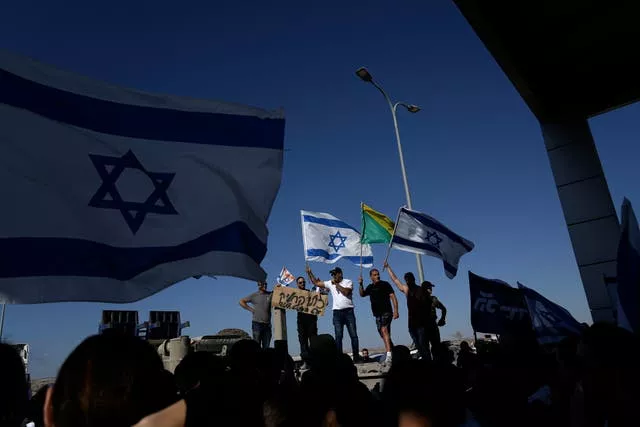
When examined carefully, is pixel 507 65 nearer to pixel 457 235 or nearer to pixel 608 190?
pixel 608 190

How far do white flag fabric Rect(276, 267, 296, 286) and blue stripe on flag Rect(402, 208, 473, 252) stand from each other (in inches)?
294

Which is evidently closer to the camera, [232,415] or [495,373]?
[232,415]

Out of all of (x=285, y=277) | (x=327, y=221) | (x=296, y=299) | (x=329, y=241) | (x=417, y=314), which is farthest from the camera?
(x=285, y=277)

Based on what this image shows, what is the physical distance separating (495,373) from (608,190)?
11.9 ft

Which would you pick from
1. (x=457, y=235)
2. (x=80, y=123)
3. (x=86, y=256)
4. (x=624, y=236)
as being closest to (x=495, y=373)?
(x=624, y=236)

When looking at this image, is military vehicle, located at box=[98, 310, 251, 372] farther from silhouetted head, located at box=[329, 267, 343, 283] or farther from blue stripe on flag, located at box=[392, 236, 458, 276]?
blue stripe on flag, located at box=[392, 236, 458, 276]

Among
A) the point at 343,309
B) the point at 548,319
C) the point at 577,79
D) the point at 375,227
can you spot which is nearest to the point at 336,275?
the point at 343,309

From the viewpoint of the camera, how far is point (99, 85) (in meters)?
Result: 3.22

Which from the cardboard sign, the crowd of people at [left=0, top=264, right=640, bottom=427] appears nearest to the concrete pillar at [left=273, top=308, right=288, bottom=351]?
the cardboard sign

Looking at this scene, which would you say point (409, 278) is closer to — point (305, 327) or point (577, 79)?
point (305, 327)

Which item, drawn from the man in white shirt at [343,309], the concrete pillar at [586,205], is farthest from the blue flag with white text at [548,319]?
the man in white shirt at [343,309]

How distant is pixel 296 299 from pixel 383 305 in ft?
5.27

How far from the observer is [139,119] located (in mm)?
3336

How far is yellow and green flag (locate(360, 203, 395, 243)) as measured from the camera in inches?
384
